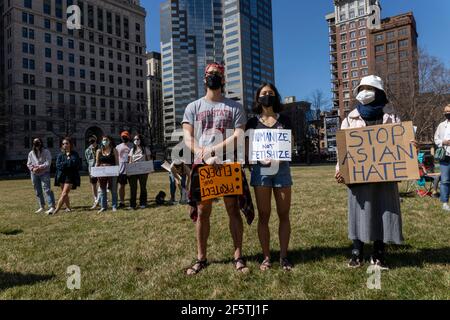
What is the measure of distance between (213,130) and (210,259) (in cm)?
175

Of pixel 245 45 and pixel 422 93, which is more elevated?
pixel 245 45

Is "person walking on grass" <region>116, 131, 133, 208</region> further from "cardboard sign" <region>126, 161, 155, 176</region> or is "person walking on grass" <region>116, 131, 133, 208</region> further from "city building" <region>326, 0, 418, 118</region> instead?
"city building" <region>326, 0, 418, 118</region>

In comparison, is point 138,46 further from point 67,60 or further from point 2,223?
point 2,223

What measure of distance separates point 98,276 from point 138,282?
0.58 m

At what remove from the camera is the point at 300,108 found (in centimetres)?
7556

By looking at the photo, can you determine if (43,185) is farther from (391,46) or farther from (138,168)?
(391,46)

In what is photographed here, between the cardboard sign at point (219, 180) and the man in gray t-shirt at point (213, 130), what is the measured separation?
117 mm

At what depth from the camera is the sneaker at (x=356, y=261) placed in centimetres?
435

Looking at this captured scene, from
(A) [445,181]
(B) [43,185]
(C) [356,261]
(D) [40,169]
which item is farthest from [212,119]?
(B) [43,185]

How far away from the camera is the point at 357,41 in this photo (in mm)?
111438

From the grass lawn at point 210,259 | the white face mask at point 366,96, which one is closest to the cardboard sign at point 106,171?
the grass lawn at point 210,259

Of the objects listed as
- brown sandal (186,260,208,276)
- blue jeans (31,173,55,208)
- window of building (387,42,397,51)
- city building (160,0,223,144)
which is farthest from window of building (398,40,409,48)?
brown sandal (186,260,208,276)

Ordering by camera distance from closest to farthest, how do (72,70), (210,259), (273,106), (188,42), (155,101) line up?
(273,106), (210,259), (155,101), (72,70), (188,42)

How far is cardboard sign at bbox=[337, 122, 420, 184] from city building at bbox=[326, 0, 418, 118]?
101 meters
